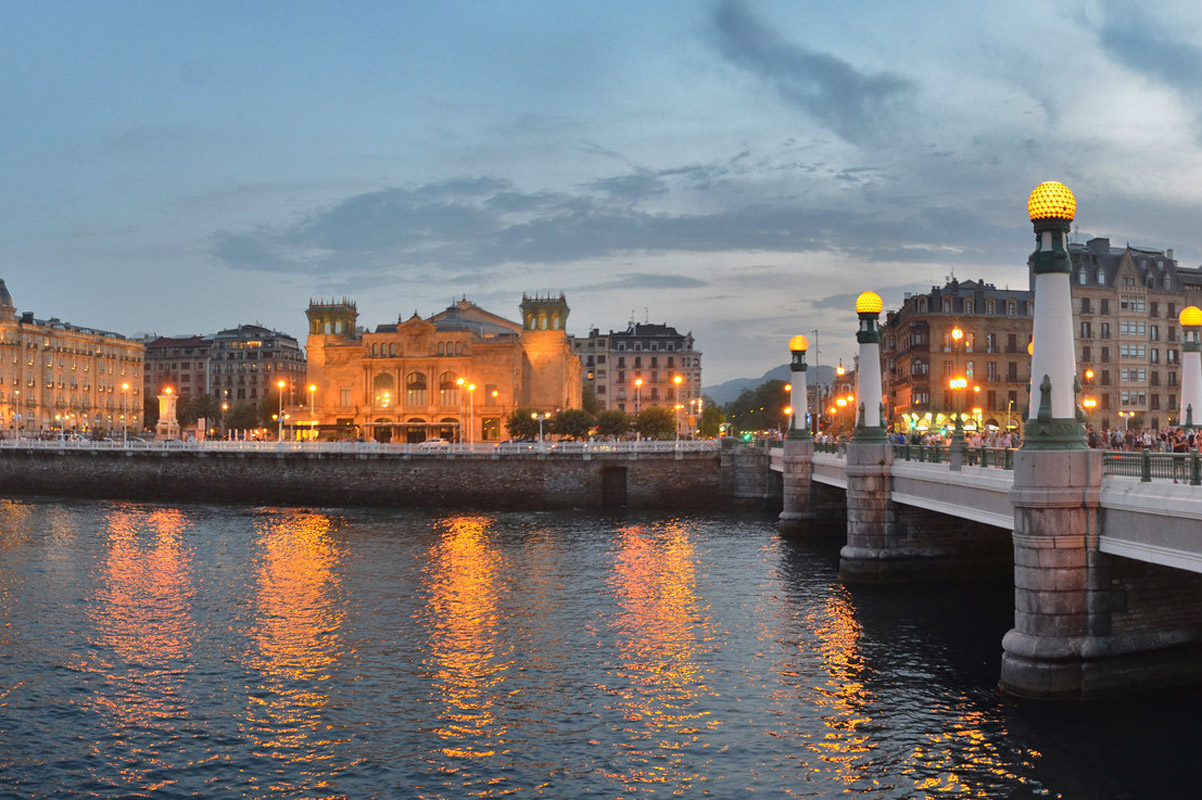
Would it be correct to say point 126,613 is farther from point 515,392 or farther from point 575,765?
point 515,392

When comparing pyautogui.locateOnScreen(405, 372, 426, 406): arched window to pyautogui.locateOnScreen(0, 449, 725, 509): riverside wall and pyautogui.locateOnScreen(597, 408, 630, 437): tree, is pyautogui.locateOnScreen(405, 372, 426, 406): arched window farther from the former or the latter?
pyautogui.locateOnScreen(0, 449, 725, 509): riverside wall

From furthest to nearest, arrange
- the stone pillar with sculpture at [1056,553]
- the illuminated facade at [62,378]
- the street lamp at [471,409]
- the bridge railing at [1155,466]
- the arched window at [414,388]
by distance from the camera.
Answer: the illuminated facade at [62,378] < the arched window at [414,388] < the street lamp at [471,409] < the stone pillar with sculpture at [1056,553] < the bridge railing at [1155,466]

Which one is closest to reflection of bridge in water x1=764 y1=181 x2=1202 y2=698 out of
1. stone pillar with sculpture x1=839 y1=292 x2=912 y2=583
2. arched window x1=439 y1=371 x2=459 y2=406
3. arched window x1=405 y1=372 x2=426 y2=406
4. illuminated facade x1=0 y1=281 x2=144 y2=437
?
stone pillar with sculpture x1=839 y1=292 x2=912 y2=583

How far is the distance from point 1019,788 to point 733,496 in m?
59.9

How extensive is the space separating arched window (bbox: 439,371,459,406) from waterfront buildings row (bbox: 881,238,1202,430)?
57941 millimetres

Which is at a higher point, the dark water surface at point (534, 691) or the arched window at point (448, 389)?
the arched window at point (448, 389)

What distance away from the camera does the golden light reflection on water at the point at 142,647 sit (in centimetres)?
2342

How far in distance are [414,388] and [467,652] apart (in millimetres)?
113186

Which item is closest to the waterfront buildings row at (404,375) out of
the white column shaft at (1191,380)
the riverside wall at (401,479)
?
the riverside wall at (401,479)

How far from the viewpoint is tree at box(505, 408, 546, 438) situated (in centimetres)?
12594

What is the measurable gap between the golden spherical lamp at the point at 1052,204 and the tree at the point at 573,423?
96.5 metres

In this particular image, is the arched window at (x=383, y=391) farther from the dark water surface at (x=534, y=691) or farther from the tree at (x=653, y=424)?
the dark water surface at (x=534, y=691)

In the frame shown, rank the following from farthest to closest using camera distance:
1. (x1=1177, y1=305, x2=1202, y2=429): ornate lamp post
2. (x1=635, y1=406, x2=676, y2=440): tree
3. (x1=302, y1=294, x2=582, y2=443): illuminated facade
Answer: (x1=302, y1=294, x2=582, y2=443): illuminated facade
(x1=635, y1=406, x2=676, y2=440): tree
(x1=1177, y1=305, x2=1202, y2=429): ornate lamp post

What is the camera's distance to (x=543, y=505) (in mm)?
82312
